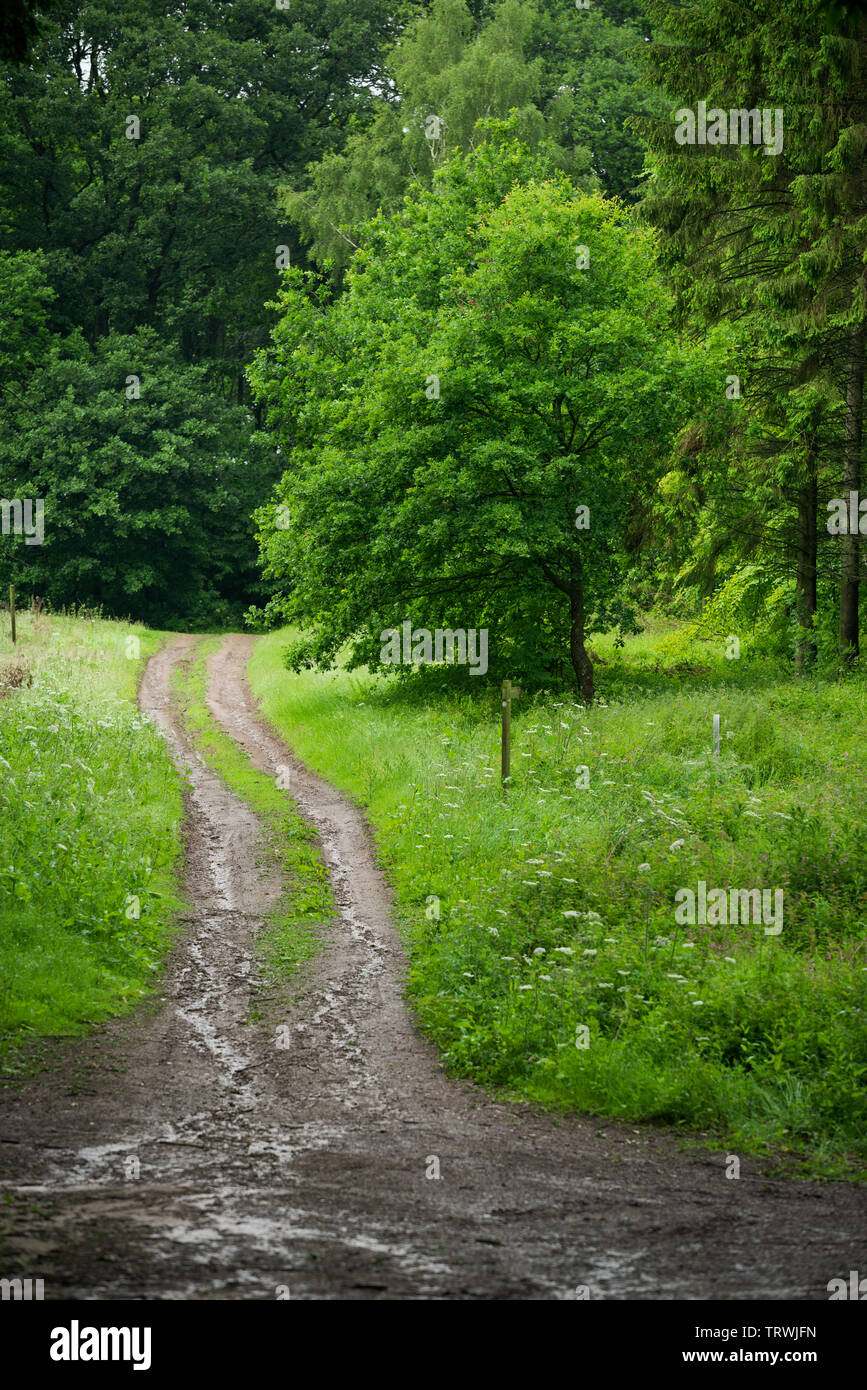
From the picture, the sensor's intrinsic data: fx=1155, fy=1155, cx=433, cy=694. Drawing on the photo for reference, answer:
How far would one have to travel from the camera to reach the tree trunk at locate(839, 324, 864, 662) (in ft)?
70.3

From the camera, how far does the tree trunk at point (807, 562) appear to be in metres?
22.4

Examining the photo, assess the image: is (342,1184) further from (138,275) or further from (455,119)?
(138,275)

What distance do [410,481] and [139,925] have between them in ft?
38.7

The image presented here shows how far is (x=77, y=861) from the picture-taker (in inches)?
472

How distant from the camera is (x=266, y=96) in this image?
4962 cm

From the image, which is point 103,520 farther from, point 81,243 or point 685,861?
point 685,861

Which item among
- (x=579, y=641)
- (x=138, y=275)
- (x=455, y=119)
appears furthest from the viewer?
(x=138, y=275)

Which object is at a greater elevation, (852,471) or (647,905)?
(852,471)

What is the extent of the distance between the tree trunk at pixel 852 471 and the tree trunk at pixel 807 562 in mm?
715
